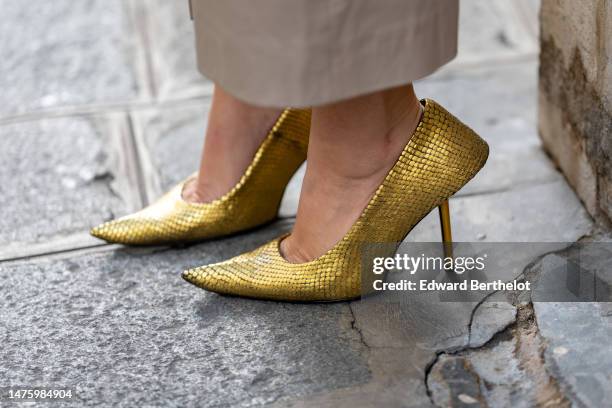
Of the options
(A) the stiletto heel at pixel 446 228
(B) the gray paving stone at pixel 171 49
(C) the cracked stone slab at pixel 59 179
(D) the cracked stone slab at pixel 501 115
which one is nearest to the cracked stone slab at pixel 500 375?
(A) the stiletto heel at pixel 446 228

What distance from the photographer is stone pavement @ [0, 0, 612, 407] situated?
996mm

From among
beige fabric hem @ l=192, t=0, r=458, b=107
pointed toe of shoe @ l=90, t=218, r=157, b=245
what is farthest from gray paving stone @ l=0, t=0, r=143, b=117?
beige fabric hem @ l=192, t=0, r=458, b=107

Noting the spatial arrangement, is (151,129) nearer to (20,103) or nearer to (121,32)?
(20,103)

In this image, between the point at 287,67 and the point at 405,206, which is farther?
the point at 405,206

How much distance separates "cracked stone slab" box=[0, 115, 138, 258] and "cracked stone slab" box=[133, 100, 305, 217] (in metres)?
0.04

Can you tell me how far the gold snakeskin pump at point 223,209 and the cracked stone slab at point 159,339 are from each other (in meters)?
0.04

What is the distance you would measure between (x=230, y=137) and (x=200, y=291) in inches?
8.8

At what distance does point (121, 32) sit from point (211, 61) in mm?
1130

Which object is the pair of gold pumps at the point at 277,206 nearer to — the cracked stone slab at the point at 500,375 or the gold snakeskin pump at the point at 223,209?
the gold snakeskin pump at the point at 223,209

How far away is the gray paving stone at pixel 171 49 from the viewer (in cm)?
177

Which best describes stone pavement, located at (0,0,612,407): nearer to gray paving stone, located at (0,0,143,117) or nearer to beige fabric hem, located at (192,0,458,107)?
gray paving stone, located at (0,0,143,117)

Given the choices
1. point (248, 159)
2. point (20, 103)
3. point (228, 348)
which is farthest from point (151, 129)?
point (228, 348)

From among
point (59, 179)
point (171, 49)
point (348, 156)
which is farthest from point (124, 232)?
point (171, 49)

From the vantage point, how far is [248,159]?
4.09 ft
